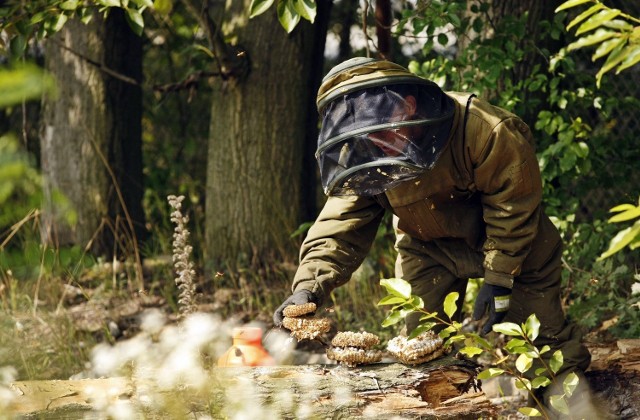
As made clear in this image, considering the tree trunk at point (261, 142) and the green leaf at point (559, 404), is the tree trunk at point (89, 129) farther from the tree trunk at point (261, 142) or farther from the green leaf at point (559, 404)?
the green leaf at point (559, 404)

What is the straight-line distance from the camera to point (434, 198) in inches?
150

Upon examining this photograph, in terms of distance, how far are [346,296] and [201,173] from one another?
354cm

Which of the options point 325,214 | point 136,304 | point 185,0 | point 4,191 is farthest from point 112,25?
point 4,191

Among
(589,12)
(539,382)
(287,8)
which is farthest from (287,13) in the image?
(539,382)

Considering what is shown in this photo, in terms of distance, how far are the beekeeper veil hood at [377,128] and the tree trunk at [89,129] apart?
3918 millimetres

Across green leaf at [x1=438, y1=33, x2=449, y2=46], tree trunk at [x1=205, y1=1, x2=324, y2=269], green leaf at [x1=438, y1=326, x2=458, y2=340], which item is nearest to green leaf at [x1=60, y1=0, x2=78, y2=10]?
tree trunk at [x1=205, y1=1, x2=324, y2=269]

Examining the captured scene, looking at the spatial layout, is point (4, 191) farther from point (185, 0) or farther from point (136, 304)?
point (136, 304)

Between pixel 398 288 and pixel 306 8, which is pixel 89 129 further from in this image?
pixel 398 288

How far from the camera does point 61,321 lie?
5.67m

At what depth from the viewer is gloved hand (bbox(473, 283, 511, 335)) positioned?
3.64 m

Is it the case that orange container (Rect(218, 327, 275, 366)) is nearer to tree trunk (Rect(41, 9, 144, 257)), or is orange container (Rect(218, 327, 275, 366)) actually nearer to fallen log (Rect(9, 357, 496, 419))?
fallen log (Rect(9, 357, 496, 419))

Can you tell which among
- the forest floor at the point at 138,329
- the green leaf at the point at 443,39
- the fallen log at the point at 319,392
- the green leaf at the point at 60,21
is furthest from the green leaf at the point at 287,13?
the forest floor at the point at 138,329

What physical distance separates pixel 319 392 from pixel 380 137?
1038mm

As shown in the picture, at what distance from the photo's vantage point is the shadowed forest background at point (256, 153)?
204 inches
